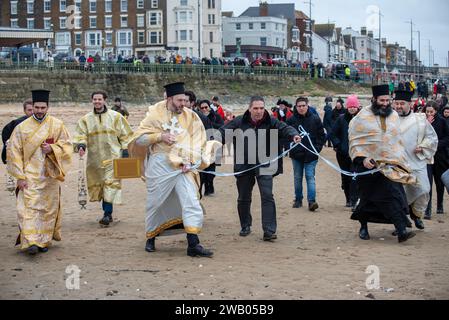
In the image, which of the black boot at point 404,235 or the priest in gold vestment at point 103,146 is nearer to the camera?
the black boot at point 404,235

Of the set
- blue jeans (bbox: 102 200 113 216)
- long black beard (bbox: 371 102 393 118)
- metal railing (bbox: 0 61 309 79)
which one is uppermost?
metal railing (bbox: 0 61 309 79)

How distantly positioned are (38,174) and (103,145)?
2.17 m

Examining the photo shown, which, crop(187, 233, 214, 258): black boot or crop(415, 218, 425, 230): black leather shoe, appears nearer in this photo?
crop(187, 233, 214, 258): black boot

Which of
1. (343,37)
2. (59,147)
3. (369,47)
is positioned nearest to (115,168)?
(59,147)

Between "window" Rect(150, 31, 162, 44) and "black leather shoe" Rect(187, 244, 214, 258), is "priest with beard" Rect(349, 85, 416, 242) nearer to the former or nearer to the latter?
"black leather shoe" Rect(187, 244, 214, 258)

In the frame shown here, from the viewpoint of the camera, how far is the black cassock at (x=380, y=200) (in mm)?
11344

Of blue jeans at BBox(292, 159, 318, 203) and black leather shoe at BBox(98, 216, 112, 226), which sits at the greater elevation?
blue jeans at BBox(292, 159, 318, 203)

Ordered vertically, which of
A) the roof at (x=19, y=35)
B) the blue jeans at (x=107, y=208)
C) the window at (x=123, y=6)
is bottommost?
the blue jeans at (x=107, y=208)

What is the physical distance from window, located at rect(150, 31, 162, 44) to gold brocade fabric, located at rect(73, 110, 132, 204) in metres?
75.2

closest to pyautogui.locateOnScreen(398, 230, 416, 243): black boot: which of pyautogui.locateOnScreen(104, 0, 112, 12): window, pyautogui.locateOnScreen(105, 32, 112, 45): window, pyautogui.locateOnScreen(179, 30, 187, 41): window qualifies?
pyautogui.locateOnScreen(179, 30, 187, 41): window

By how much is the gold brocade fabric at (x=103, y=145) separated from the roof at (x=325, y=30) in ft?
382

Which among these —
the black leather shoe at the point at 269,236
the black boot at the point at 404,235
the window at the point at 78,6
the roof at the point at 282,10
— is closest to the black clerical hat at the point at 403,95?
the black boot at the point at 404,235

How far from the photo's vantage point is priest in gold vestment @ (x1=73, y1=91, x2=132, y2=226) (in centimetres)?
1299

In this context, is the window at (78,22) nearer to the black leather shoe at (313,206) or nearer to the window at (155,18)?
the window at (155,18)
